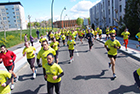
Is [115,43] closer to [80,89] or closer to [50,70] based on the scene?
[80,89]

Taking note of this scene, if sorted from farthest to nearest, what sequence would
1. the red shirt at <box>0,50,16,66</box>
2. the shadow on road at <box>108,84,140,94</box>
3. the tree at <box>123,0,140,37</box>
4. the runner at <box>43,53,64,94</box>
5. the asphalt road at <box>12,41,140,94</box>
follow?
the tree at <box>123,0,140,37</box>, the red shirt at <box>0,50,16,66</box>, the asphalt road at <box>12,41,140,94</box>, the shadow on road at <box>108,84,140,94</box>, the runner at <box>43,53,64,94</box>

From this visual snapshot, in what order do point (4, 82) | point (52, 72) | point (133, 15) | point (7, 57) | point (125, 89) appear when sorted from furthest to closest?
1. point (133, 15)
2. point (7, 57)
3. point (125, 89)
4. point (52, 72)
5. point (4, 82)

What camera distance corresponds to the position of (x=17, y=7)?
6981 cm

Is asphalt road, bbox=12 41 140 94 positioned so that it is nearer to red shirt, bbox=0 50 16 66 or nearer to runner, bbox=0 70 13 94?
red shirt, bbox=0 50 16 66

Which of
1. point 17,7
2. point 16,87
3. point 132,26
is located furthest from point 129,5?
point 17,7

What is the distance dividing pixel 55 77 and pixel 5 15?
75.8 meters

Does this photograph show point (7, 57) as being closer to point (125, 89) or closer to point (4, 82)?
point (4, 82)

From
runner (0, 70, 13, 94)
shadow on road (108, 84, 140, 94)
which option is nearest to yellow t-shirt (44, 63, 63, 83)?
runner (0, 70, 13, 94)

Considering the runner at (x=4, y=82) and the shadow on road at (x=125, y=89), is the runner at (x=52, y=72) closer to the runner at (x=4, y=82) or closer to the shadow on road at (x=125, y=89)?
the runner at (x=4, y=82)

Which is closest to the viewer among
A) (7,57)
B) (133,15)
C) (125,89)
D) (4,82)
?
(4,82)

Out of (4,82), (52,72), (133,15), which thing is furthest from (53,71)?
(133,15)

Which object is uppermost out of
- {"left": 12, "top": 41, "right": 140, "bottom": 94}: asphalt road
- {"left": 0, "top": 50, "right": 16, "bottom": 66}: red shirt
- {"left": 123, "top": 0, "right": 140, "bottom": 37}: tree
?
{"left": 123, "top": 0, "right": 140, "bottom": 37}: tree

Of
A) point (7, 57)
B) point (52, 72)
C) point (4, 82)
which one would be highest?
point (7, 57)

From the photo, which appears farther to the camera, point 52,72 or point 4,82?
point 52,72
